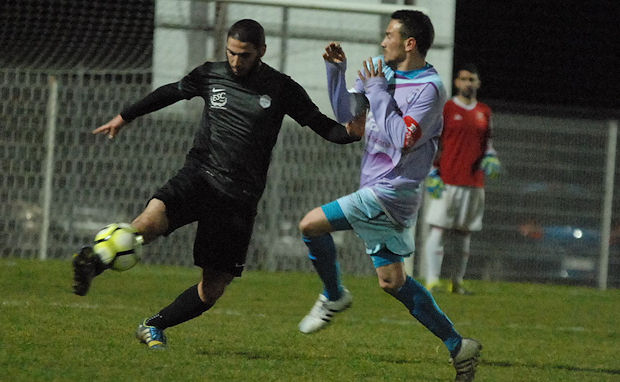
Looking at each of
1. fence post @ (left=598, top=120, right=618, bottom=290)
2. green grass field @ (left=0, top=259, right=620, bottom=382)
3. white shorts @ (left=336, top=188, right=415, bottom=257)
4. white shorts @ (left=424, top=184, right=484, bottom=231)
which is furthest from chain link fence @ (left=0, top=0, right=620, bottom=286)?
white shorts @ (left=336, top=188, right=415, bottom=257)

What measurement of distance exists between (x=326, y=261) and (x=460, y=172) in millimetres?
5047

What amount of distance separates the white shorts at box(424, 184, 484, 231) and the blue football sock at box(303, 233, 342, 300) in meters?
4.88

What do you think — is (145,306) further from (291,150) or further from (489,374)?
(291,150)

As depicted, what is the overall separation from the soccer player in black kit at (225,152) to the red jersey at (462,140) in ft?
16.8

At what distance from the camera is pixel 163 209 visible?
5.98 m

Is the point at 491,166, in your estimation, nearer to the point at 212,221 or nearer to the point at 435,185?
the point at 435,185

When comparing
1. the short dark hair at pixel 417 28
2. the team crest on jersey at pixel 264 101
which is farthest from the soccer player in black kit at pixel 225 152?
the short dark hair at pixel 417 28

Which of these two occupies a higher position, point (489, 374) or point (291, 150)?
point (291, 150)

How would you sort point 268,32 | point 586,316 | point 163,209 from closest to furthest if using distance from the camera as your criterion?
point 163,209 → point 586,316 → point 268,32

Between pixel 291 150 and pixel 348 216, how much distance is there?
7327 mm

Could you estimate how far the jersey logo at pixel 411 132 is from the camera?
5.81m

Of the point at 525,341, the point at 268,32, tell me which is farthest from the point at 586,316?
the point at 268,32

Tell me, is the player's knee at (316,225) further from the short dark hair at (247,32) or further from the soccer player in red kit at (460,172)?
the soccer player in red kit at (460,172)

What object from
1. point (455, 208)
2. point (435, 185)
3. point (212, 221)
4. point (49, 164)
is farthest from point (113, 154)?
point (212, 221)
